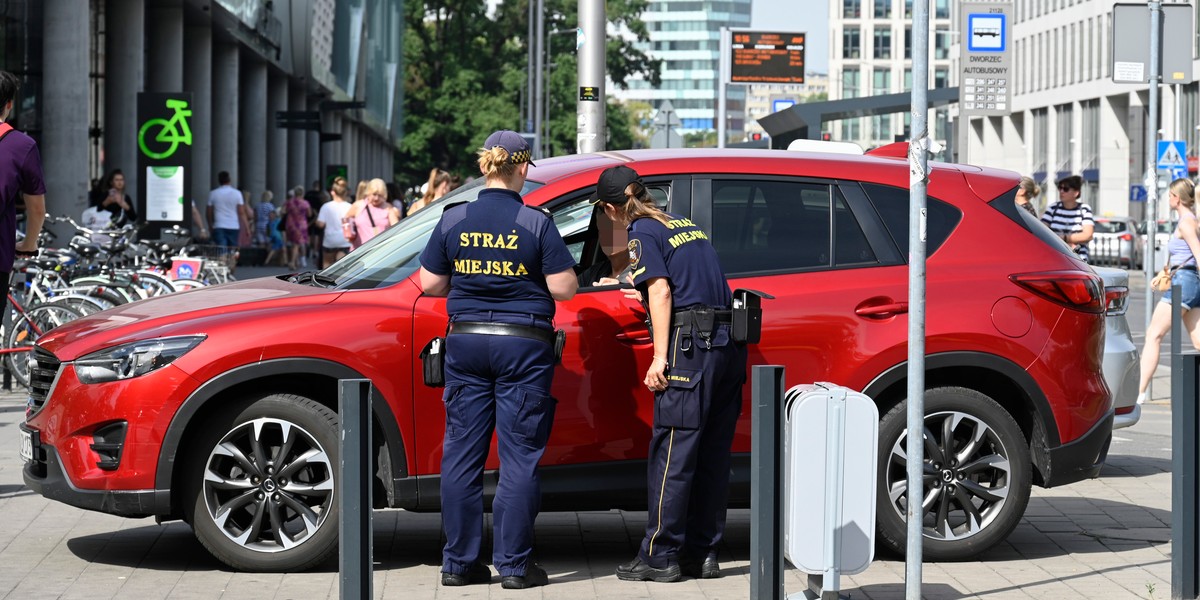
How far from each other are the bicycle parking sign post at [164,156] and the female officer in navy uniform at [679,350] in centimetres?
1371

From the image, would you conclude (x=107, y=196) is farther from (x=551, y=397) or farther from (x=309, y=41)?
(x=309, y=41)

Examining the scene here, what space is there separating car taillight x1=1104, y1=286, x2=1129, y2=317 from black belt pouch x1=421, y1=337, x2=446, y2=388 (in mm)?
4044

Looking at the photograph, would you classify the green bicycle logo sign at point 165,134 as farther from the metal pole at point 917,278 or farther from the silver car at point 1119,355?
the metal pole at point 917,278

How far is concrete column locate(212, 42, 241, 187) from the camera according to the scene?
35062 mm

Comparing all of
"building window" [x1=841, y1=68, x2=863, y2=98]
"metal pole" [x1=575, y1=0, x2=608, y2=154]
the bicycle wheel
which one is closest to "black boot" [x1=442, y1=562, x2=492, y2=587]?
"metal pole" [x1=575, y1=0, x2=608, y2=154]

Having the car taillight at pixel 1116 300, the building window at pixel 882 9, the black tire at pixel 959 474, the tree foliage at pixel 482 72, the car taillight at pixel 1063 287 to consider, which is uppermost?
the building window at pixel 882 9

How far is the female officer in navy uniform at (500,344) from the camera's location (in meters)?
6.39

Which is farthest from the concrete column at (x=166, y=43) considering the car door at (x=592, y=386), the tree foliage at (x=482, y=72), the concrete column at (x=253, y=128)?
the tree foliage at (x=482, y=72)

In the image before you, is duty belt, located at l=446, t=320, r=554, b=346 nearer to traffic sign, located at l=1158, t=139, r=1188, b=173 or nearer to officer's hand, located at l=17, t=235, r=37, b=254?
officer's hand, located at l=17, t=235, r=37, b=254

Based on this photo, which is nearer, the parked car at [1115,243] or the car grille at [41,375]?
the car grille at [41,375]

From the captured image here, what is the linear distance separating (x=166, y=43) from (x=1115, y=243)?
98.2 ft

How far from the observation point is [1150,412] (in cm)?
1357

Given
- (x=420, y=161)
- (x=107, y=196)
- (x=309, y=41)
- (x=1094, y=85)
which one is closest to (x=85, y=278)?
(x=107, y=196)

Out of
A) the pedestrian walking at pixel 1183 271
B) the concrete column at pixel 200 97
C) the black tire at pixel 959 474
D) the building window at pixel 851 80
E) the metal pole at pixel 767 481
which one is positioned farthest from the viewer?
the building window at pixel 851 80
